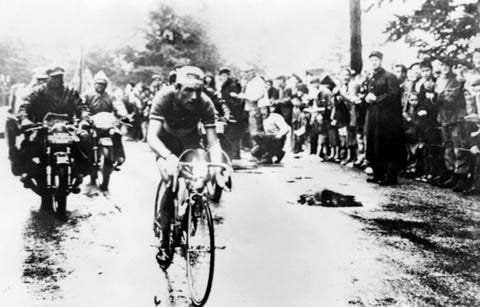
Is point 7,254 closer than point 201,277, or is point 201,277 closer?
point 201,277

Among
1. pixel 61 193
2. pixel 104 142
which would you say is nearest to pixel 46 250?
pixel 61 193

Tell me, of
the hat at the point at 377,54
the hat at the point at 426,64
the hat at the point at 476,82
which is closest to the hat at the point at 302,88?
the hat at the point at 426,64

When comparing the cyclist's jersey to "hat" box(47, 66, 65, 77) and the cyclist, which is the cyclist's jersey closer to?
the cyclist

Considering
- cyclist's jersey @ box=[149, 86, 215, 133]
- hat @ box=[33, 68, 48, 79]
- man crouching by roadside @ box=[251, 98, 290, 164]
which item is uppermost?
hat @ box=[33, 68, 48, 79]

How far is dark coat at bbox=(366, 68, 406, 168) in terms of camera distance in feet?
24.7

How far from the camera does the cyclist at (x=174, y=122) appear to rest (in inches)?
160

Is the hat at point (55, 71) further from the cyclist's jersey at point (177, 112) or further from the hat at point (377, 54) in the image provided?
the hat at point (377, 54)

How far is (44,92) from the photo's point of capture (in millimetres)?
5395

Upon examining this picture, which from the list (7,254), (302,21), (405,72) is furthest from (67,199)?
(405,72)

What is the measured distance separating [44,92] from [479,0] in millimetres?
3867

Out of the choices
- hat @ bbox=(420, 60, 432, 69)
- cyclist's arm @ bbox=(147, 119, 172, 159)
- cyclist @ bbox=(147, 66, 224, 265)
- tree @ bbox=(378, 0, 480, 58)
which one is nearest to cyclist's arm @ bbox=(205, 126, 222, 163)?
cyclist @ bbox=(147, 66, 224, 265)

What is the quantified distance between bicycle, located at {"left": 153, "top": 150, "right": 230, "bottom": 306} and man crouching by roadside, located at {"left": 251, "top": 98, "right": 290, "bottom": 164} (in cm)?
274

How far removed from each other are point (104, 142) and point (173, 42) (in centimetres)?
227

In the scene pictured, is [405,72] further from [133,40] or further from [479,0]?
[133,40]
